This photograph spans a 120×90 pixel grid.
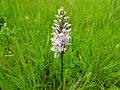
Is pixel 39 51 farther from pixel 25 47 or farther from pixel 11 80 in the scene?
pixel 11 80

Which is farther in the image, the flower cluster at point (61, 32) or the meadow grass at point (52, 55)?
the meadow grass at point (52, 55)

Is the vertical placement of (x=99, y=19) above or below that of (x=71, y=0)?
below

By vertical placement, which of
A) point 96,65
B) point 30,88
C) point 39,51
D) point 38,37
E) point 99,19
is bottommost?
point 30,88

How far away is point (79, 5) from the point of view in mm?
2961

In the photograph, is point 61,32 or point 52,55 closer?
point 61,32

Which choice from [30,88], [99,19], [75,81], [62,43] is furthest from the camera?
[99,19]

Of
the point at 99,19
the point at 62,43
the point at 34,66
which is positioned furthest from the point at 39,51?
the point at 99,19

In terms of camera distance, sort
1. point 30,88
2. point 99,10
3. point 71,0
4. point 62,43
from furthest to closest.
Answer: point 71,0, point 99,10, point 30,88, point 62,43

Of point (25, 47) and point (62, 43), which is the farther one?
point (25, 47)

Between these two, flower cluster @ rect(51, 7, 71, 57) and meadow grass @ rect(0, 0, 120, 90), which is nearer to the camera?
flower cluster @ rect(51, 7, 71, 57)

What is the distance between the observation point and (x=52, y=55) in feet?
7.07

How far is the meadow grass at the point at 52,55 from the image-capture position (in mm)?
1977

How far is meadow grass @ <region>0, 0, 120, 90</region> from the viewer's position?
77.8 inches

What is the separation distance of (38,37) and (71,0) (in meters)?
0.91
